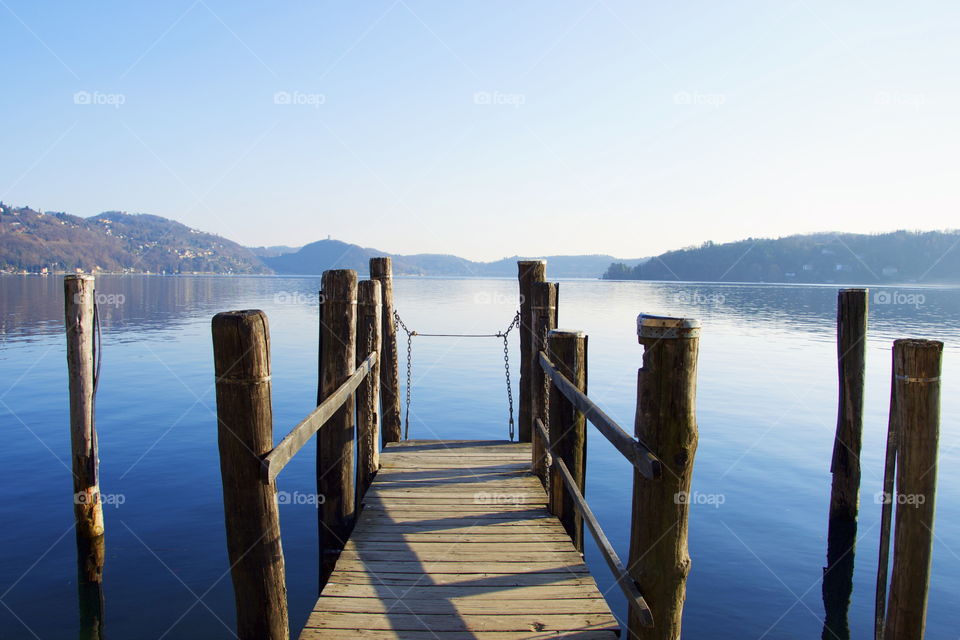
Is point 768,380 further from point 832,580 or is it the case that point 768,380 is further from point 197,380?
point 197,380

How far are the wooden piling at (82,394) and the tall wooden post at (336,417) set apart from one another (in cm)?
413

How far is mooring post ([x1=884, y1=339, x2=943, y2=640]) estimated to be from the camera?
4.12 meters

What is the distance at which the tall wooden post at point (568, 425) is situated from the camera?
17.4 feet

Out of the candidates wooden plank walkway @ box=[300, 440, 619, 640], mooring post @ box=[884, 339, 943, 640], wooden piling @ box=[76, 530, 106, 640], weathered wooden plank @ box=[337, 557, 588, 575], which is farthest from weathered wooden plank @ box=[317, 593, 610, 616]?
wooden piling @ box=[76, 530, 106, 640]

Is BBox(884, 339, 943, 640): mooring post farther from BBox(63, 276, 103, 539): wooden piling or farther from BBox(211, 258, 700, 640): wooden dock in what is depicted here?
BBox(63, 276, 103, 539): wooden piling

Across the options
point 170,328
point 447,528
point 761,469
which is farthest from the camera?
point 170,328

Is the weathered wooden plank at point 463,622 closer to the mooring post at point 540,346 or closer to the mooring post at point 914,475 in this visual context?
the mooring post at point 914,475

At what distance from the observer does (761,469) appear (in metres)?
12.9

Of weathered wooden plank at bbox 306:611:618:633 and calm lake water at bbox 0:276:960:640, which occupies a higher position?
weathered wooden plank at bbox 306:611:618:633

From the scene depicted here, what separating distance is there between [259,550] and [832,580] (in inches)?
322

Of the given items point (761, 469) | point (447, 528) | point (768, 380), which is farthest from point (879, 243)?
point (447, 528)

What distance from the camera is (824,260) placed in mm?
146750

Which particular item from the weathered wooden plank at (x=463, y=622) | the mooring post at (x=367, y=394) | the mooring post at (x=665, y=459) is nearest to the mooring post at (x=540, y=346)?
the mooring post at (x=367, y=394)

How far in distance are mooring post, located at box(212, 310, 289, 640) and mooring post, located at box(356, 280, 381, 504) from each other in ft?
11.7
